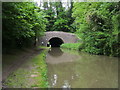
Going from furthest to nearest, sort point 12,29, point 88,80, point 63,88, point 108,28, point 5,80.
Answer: point 108,28
point 12,29
point 88,80
point 5,80
point 63,88

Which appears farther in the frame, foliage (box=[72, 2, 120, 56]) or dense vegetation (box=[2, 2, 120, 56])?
foliage (box=[72, 2, 120, 56])

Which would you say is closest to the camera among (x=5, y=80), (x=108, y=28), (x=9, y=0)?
(x=5, y=80)

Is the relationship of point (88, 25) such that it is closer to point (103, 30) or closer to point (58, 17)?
point (103, 30)

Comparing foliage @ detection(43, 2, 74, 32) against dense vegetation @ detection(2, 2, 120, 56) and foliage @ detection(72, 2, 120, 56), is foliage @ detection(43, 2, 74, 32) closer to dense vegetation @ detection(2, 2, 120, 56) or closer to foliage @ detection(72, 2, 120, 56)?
dense vegetation @ detection(2, 2, 120, 56)

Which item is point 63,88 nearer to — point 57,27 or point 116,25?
point 116,25

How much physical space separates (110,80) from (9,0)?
5.87m

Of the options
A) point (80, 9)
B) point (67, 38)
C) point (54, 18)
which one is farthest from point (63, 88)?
point (54, 18)

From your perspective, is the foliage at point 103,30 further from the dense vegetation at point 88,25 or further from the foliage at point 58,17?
the foliage at point 58,17

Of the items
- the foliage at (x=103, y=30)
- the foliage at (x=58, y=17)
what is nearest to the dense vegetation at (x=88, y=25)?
the foliage at (x=103, y=30)

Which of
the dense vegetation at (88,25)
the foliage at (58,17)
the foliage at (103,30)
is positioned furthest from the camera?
the foliage at (58,17)

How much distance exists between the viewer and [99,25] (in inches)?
542

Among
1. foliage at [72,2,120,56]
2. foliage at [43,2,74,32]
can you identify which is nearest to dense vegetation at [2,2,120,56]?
foliage at [72,2,120,56]

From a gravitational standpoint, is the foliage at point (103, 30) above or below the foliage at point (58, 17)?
below

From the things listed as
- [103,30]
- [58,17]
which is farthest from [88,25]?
[58,17]
